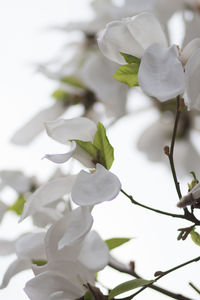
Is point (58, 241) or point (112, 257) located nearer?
point (58, 241)

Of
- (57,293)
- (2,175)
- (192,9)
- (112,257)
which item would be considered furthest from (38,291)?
(192,9)

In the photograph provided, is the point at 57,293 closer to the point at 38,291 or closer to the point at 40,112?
the point at 38,291

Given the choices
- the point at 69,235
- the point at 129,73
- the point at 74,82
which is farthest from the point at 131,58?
the point at 74,82

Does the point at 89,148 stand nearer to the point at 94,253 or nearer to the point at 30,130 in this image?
the point at 94,253

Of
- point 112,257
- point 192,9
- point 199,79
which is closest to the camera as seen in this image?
point 199,79

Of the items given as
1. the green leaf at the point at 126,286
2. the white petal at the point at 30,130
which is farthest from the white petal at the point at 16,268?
the white petal at the point at 30,130

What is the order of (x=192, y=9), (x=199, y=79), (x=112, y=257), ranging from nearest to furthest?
(x=199, y=79) → (x=112, y=257) → (x=192, y=9)
